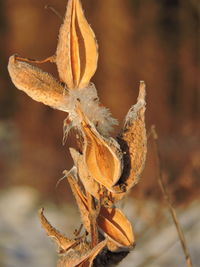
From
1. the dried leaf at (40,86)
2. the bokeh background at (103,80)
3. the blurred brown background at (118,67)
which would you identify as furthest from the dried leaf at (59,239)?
the blurred brown background at (118,67)

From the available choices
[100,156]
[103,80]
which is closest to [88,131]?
[100,156]

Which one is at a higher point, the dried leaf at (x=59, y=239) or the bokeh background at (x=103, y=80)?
the bokeh background at (x=103, y=80)

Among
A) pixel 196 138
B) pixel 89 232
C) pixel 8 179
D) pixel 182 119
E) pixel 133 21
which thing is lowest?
pixel 89 232

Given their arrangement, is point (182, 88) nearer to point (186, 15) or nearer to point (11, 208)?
point (186, 15)

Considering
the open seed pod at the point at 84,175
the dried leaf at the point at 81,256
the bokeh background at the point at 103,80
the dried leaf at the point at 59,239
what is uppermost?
the bokeh background at the point at 103,80

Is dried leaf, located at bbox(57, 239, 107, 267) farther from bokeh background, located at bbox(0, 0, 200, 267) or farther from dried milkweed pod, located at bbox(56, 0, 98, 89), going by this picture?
bokeh background, located at bbox(0, 0, 200, 267)

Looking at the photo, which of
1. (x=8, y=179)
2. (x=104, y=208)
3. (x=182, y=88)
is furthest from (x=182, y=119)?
(x=104, y=208)

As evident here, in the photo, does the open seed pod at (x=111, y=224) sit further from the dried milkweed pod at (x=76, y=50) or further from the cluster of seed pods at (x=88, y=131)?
the dried milkweed pod at (x=76, y=50)

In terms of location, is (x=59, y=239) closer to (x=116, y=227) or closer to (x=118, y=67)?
(x=116, y=227)
